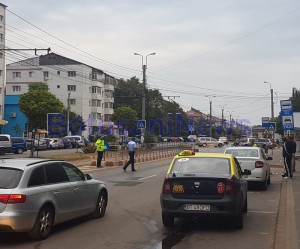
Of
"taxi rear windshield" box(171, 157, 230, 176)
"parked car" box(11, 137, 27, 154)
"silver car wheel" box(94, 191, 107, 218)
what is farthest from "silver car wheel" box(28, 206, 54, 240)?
"parked car" box(11, 137, 27, 154)

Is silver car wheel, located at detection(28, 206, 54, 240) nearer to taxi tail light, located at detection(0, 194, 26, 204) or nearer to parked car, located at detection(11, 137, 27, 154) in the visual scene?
taxi tail light, located at detection(0, 194, 26, 204)

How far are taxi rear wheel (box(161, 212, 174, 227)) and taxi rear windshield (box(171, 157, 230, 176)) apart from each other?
84 cm

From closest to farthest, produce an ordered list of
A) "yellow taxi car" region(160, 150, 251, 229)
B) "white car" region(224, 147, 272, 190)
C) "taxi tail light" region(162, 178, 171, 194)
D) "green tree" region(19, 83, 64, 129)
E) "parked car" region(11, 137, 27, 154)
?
"yellow taxi car" region(160, 150, 251, 229) < "taxi tail light" region(162, 178, 171, 194) < "white car" region(224, 147, 272, 190) < "parked car" region(11, 137, 27, 154) < "green tree" region(19, 83, 64, 129)

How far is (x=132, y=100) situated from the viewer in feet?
372

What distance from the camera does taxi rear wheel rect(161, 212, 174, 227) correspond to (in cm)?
903

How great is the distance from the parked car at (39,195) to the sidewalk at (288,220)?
12.4 feet

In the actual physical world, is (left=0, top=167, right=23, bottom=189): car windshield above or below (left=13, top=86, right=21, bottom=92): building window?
below

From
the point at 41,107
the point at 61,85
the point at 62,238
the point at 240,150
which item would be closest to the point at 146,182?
the point at 240,150

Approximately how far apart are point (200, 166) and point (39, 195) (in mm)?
3294

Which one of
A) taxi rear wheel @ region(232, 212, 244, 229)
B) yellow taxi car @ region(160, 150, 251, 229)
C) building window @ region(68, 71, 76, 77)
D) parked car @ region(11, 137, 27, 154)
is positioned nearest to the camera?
yellow taxi car @ region(160, 150, 251, 229)

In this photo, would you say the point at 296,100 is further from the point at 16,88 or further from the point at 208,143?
the point at 16,88

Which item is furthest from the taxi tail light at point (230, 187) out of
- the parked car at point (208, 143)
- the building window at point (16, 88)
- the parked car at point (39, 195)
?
the building window at point (16, 88)

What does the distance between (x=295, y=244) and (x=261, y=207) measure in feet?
15.0

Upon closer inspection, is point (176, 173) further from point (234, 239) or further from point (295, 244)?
point (295, 244)
